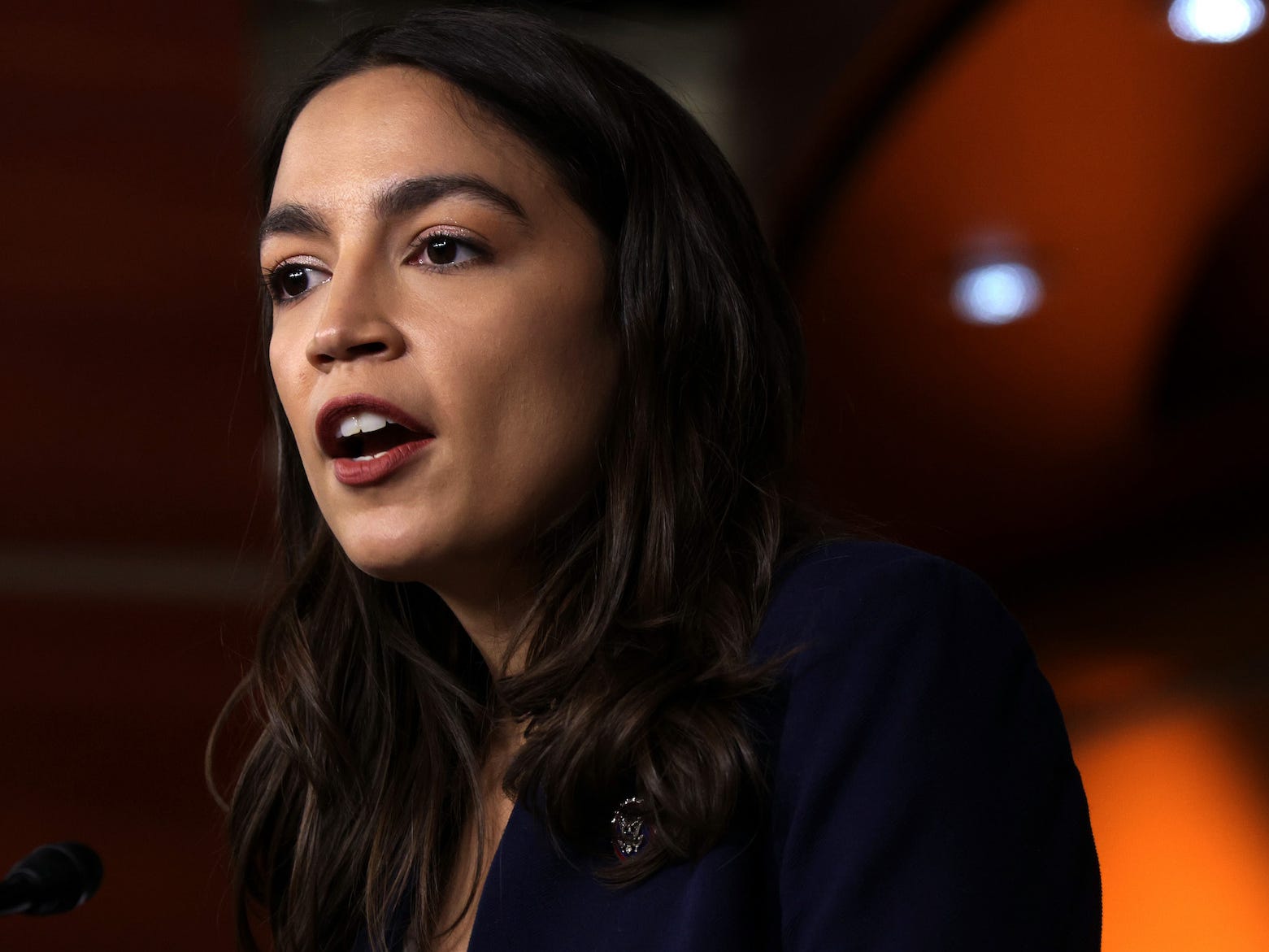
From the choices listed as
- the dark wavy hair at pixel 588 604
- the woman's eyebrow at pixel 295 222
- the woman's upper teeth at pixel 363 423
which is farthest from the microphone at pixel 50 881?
the woman's eyebrow at pixel 295 222

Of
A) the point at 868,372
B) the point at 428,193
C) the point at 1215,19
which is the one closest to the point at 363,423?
the point at 428,193

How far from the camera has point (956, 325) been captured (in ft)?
3.73

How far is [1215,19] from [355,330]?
708 millimetres

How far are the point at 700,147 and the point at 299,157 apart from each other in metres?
0.28

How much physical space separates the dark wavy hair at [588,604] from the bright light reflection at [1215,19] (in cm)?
38

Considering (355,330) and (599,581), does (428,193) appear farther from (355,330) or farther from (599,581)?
(599,581)

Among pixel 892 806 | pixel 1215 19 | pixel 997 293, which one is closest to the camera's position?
pixel 892 806

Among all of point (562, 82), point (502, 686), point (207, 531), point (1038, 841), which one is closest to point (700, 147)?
point (562, 82)

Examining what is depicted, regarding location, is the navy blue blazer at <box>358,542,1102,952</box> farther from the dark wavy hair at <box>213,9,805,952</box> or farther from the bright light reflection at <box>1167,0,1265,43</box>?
the bright light reflection at <box>1167,0,1265,43</box>

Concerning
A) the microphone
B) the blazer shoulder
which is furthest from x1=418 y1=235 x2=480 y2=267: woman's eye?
the microphone

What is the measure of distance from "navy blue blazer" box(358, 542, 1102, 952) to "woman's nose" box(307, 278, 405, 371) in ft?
0.95

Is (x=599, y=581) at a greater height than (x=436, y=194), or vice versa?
(x=436, y=194)

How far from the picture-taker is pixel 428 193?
0.81m

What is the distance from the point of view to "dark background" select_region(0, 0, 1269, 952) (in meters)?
1.02
